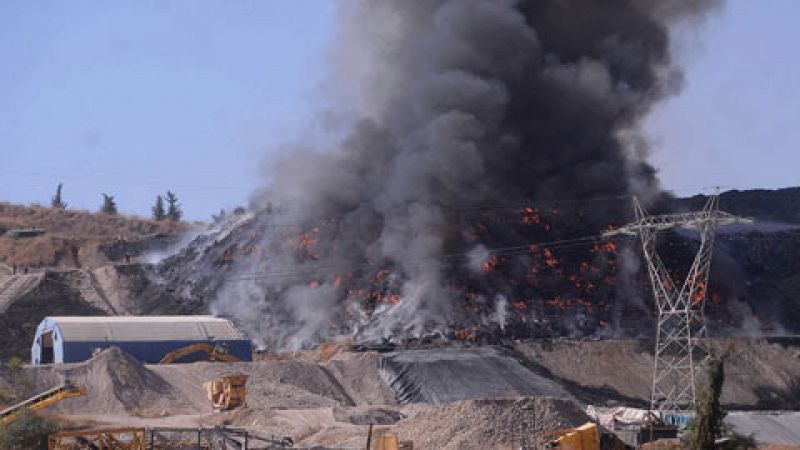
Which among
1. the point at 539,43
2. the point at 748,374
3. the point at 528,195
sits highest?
the point at 539,43

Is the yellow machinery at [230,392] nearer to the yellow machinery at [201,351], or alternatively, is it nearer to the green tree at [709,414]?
the yellow machinery at [201,351]

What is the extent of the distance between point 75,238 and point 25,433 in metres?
70.0

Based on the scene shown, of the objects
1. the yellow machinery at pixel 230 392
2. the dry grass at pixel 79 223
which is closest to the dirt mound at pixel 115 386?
the yellow machinery at pixel 230 392

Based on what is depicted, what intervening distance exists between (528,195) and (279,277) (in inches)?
798

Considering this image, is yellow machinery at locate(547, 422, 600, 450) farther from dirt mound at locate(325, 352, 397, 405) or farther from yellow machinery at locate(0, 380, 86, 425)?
dirt mound at locate(325, 352, 397, 405)

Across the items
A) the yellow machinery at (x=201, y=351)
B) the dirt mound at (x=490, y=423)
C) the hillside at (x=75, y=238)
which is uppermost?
the hillside at (x=75, y=238)

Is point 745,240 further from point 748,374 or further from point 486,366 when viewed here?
point 486,366

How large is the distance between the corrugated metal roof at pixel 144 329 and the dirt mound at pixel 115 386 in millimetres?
7300

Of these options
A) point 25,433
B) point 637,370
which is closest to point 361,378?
point 637,370

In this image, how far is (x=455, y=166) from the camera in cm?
8556

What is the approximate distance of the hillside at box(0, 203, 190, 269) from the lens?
10262cm

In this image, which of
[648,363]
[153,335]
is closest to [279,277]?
[153,335]

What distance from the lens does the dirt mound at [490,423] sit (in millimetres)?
42719

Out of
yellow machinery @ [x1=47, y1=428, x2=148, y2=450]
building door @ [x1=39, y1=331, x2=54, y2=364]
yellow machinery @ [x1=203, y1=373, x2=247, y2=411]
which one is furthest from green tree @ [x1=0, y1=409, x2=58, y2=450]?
building door @ [x1=39, y1=331, x2=54, y2=364]
